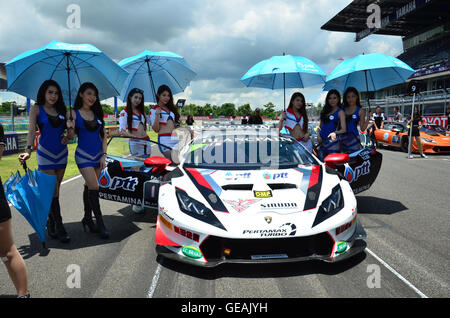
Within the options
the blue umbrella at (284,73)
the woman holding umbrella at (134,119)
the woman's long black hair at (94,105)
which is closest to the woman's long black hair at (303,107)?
the blue umbrella at (284,73)

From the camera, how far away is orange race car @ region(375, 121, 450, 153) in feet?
40.7

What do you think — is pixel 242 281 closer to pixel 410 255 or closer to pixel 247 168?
pixel 247 168

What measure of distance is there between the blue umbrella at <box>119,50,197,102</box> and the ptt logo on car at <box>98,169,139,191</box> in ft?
7.54

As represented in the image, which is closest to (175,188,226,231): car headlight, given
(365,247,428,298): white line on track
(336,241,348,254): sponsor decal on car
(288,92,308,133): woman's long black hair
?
(336,241,348,254): sponsor decal on car

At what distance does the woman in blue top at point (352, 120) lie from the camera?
529 cm

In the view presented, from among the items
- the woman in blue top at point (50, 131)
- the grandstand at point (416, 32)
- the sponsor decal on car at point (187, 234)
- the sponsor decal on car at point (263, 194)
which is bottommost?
the sponsor decal on car at point (187, 234)

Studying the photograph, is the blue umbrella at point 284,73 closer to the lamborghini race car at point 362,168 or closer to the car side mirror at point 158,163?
the lamborghini race car at point 362,168

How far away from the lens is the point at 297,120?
5.65 meters

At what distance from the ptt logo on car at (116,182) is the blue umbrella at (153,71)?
2.30 metres

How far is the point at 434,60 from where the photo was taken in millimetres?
45125

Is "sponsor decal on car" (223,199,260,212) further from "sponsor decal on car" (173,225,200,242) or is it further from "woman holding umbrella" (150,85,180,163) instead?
"woman holding umbrella" (150,85,180,163)

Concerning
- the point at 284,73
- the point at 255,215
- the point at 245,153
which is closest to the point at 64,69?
the point at 245,153
